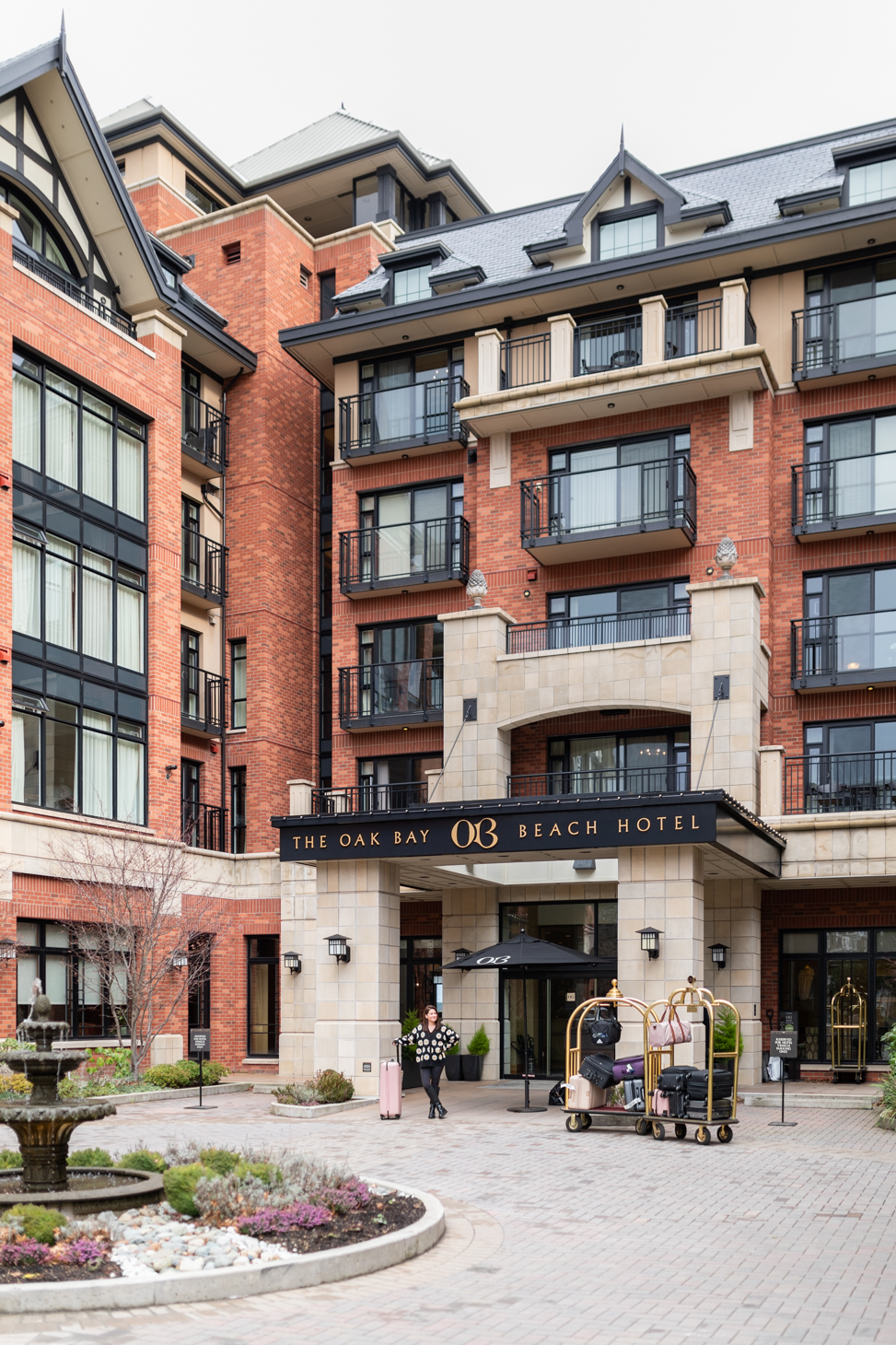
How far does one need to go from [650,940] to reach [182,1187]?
460 inches

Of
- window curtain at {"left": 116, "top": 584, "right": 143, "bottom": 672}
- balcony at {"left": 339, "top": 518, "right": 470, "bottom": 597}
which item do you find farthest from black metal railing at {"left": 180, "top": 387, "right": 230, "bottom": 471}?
window curtain at {"left": 116, "top": 584, "right": 143, "bottom": 672}

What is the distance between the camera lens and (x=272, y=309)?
3694cm

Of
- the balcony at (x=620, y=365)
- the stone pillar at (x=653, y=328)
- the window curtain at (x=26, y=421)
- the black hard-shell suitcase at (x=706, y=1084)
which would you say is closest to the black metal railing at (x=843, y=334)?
the balcony at (x=620, y=365)

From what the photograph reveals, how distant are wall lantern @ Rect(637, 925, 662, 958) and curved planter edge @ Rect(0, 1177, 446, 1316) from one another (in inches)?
445

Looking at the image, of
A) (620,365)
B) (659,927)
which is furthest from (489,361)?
(659,927)

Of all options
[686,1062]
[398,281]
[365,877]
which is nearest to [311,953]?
[365,877]

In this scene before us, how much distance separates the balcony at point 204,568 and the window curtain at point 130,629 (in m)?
2.31

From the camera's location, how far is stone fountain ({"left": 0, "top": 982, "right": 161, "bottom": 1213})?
37.1 ft

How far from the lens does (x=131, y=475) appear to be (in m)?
31.5

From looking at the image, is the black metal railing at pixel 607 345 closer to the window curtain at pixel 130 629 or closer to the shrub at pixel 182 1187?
the window curtain at pixel 130 629

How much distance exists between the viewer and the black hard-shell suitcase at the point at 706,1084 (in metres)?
18.2

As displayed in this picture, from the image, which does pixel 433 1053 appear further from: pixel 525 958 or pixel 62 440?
pixel 62 440

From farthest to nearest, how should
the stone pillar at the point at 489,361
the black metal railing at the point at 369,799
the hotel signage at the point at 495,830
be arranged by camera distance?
the black metal railing at the point at 369,799
the stone pillar at the point at 489,361
the hotel signage at the point at 495,830

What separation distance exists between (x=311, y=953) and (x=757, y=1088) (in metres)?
10.0
